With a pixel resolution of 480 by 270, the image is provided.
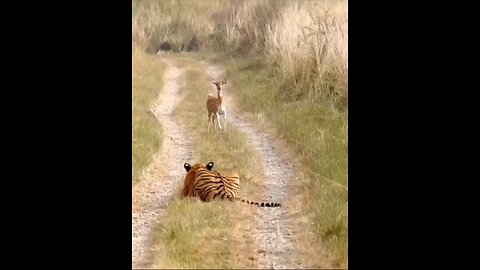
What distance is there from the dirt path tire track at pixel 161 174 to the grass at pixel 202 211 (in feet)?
0.17

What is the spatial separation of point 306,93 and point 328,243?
1.03 meters

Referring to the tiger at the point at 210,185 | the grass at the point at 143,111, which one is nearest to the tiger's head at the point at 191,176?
the tiger at the point at 210,185

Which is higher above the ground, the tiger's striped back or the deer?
the deer

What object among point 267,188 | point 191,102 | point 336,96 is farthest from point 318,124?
point 191,102

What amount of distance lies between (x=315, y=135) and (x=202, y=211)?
77cm

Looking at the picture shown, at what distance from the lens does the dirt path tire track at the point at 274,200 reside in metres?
3.62

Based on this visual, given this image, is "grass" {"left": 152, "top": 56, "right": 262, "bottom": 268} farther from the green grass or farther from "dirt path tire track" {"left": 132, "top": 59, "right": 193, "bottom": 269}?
the green grass

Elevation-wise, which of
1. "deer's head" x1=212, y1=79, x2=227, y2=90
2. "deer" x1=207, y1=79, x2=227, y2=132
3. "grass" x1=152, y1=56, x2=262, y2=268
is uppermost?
"deer's head" x1=212, y1=79, x2=227, y2=90

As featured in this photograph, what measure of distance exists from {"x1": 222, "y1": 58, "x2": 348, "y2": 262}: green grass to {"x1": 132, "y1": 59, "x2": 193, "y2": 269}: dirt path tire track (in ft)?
1.20

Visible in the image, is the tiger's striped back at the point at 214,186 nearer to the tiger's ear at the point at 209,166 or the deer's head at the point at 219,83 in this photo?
the tiger's ear at the point at 209,166

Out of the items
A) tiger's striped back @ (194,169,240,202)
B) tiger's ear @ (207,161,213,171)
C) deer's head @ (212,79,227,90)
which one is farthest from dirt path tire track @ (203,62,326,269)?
tiger's ear @ (207,161,213,171)

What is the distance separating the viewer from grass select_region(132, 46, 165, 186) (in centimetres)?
387

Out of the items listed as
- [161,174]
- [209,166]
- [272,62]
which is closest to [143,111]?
[161,174]

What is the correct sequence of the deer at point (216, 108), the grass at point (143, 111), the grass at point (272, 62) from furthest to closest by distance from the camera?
the deer at point (216, 108), the grass at point (272, 62), the grass at point (143, 111)
